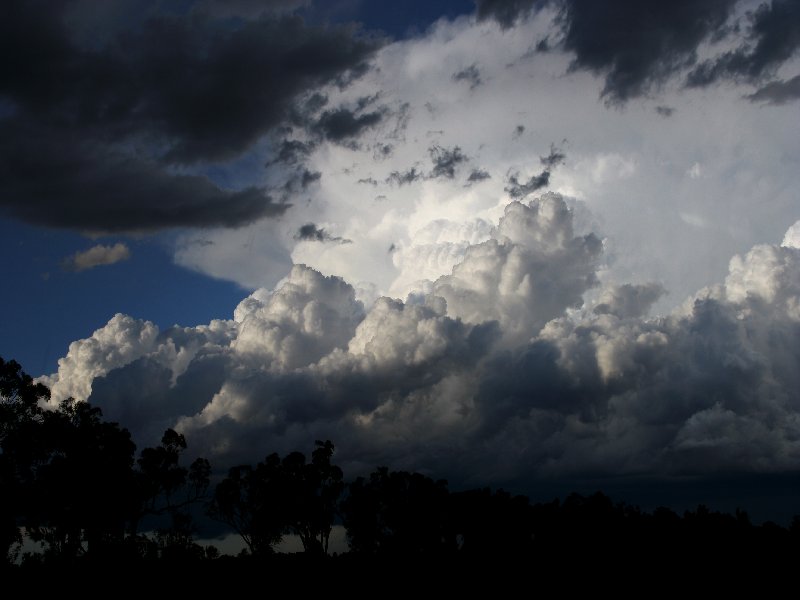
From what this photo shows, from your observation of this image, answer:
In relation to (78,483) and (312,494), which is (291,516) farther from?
(78,483)

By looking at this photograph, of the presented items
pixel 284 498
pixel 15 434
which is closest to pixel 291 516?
pixel 284 498

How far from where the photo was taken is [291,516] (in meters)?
109

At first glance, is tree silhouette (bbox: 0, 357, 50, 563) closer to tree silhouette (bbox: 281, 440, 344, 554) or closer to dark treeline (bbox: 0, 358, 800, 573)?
dark treeline (bbox: 0, 358, 800, 573)

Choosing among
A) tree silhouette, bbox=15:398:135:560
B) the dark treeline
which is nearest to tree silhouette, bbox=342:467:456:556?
the dark treeline

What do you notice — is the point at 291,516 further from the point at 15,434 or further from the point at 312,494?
the point at 15,434

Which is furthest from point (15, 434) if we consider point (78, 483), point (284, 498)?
point (284, 498)

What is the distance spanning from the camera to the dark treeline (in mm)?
66938

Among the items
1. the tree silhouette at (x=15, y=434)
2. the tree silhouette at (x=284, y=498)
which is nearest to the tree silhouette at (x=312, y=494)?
the tree silhouette at (x=284, y=498)

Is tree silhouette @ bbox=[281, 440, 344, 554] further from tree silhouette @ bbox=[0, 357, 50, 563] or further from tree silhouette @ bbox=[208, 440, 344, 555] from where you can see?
tree silhouette @ bbox=[0, 357, 50, 563]

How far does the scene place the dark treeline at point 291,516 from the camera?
66938 millimetres

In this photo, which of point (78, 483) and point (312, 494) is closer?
point (78, 483)

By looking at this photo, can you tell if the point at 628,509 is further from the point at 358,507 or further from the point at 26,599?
the point at 26,599

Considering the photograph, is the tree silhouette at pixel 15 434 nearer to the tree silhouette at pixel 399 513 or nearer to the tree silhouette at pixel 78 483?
the tree silhouette at pixel 78 483

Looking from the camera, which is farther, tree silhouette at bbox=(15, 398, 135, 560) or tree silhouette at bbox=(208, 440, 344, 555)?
tree silhouette at bbox=(208, 440, 344, 555)
